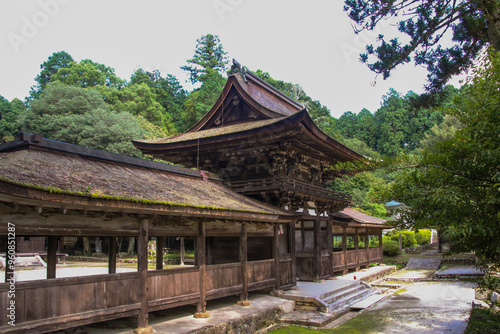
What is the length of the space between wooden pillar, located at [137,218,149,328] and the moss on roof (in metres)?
0.87

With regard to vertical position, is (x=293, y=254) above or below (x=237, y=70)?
below

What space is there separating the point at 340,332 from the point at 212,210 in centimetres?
516

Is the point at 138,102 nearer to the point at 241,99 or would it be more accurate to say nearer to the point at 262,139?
the point at 241,99

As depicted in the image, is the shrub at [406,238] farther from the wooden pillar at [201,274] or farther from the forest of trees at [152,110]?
the wooden pillar at [201,274]

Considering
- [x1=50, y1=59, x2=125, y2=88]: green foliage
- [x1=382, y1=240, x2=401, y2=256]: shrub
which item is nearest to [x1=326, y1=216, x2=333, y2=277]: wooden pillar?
[x1=382, y1=240, x2=401, y2=256]: shrub

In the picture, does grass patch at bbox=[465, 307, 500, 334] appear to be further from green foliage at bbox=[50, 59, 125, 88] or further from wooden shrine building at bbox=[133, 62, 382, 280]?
green foliage at bbox=[50, 59, 125, 88]

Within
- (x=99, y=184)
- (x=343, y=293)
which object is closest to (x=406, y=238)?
(x=343, y=293)

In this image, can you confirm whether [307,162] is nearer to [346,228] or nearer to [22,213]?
[346,228]

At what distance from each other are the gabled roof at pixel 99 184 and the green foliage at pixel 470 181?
4864 mm

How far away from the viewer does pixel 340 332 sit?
35.9 feet

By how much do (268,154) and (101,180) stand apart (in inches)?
310

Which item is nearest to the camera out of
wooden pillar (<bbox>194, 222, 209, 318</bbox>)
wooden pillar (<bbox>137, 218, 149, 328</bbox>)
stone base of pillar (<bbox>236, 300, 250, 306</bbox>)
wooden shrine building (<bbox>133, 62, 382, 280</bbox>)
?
wooden pillar (<bbox>137, 218, 149, 328</bbox>)

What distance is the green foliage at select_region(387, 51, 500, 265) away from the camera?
7.07 m

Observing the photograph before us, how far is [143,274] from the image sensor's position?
877cm
